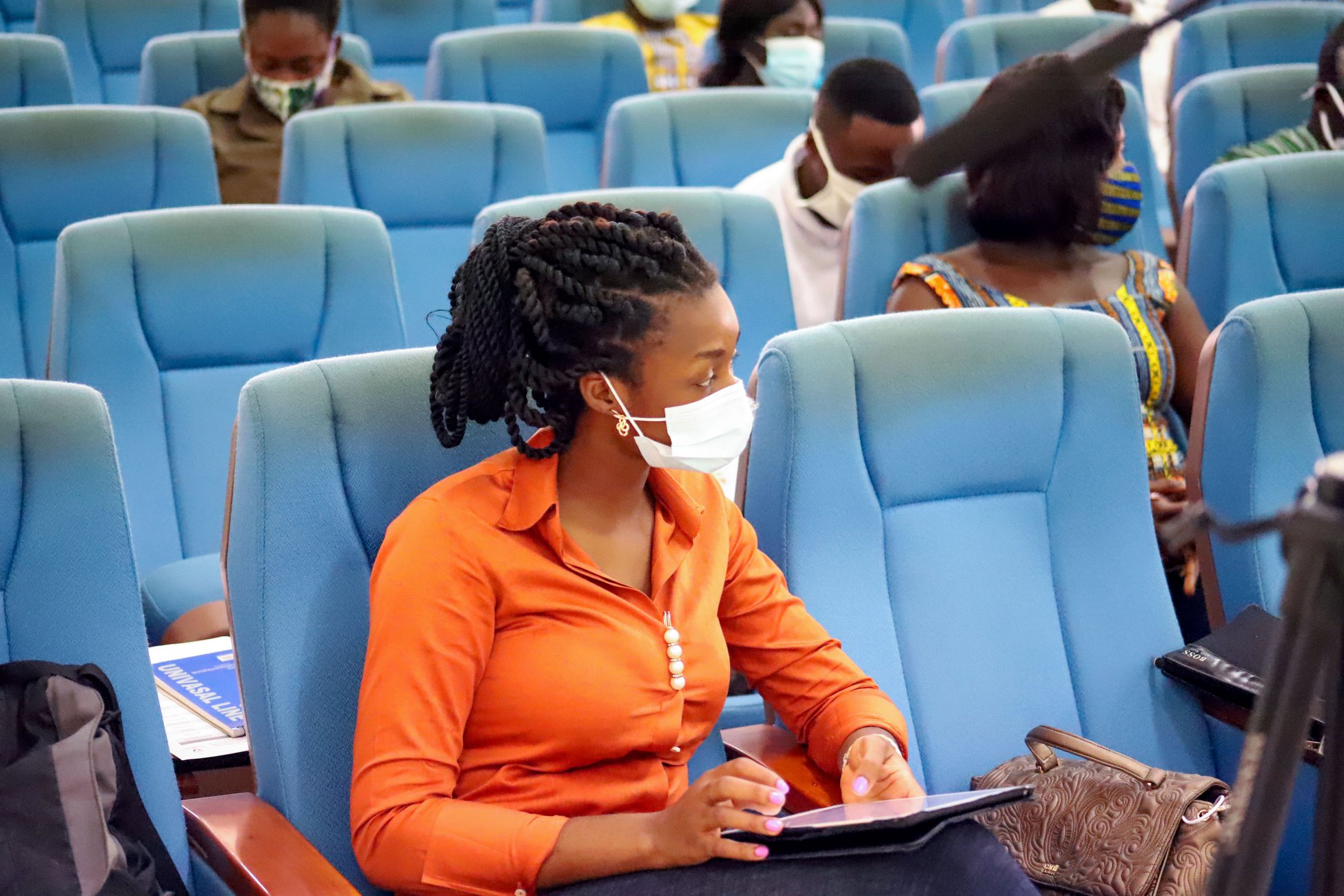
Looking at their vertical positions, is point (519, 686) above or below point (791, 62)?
below

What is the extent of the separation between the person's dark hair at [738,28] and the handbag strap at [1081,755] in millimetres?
2784

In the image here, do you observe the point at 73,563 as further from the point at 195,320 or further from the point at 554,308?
the point at 195,320

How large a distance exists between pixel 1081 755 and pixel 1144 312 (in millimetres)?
1189

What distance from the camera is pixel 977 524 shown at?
70.0 inches

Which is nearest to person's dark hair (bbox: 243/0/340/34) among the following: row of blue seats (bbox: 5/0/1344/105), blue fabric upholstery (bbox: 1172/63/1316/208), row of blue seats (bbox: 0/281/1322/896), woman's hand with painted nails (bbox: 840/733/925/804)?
row of blue seats (bbox: 5/0/1344/105)

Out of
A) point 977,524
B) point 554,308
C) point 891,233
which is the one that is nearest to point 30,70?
point 891,233

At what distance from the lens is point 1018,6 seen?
5.55m

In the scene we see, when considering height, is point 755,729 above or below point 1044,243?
below

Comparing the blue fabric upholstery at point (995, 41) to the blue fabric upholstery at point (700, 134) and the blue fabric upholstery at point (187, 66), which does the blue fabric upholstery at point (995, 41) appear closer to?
the blue fabric upholstery at point (700, 134)

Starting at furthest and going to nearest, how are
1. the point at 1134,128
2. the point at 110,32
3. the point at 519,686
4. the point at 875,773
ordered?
the point at 110,32 → the point at 1134,128 → the point at 875,773 → the point at 519,686

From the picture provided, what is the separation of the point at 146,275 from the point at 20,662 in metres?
1.01

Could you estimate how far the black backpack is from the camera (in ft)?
4.07

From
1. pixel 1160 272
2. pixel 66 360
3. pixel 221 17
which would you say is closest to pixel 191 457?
pixel 66 360

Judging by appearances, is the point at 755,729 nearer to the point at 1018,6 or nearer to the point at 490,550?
the point at 490,550
